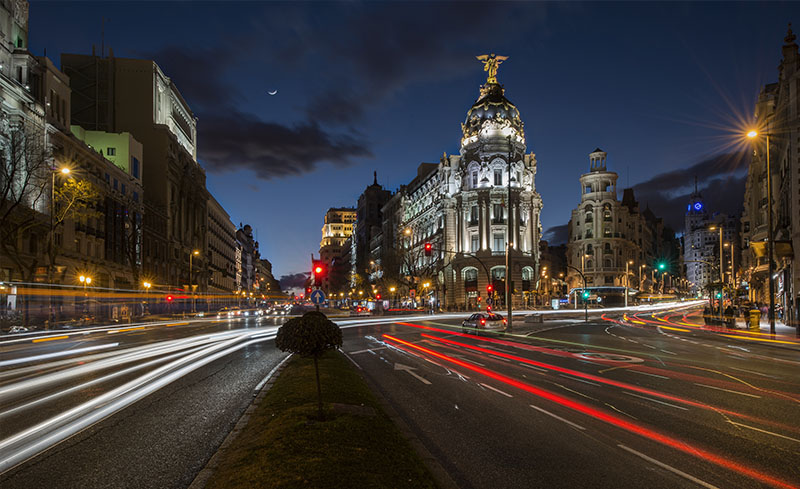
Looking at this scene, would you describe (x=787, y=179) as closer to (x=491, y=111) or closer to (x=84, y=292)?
(x=491, y=111)

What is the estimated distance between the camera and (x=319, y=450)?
7395 millimetres

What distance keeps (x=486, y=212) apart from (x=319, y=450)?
8159 cm

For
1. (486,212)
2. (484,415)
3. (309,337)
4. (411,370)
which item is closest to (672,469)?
(484,415)

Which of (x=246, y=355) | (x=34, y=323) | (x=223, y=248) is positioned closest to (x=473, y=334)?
(x=246, y=355)

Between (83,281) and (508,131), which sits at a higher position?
(508,131)

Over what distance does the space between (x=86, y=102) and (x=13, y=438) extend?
82.4 meters

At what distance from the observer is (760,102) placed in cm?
6425

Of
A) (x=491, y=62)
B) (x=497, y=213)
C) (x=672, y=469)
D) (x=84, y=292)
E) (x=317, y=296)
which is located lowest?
(x=672, y=469)

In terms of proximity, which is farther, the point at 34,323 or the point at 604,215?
the point at 604,215

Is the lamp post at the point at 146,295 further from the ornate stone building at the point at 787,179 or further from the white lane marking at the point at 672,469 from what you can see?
the white lane marking at the point at 672,469

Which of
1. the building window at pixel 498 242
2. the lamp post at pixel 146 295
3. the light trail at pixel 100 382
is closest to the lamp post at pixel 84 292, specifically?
the lamp post at pixel 146 295

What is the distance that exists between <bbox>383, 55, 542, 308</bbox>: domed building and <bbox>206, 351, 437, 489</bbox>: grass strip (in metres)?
72.6

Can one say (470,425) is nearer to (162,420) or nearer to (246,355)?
(162,420)

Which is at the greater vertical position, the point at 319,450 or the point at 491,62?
the point at 491,62
